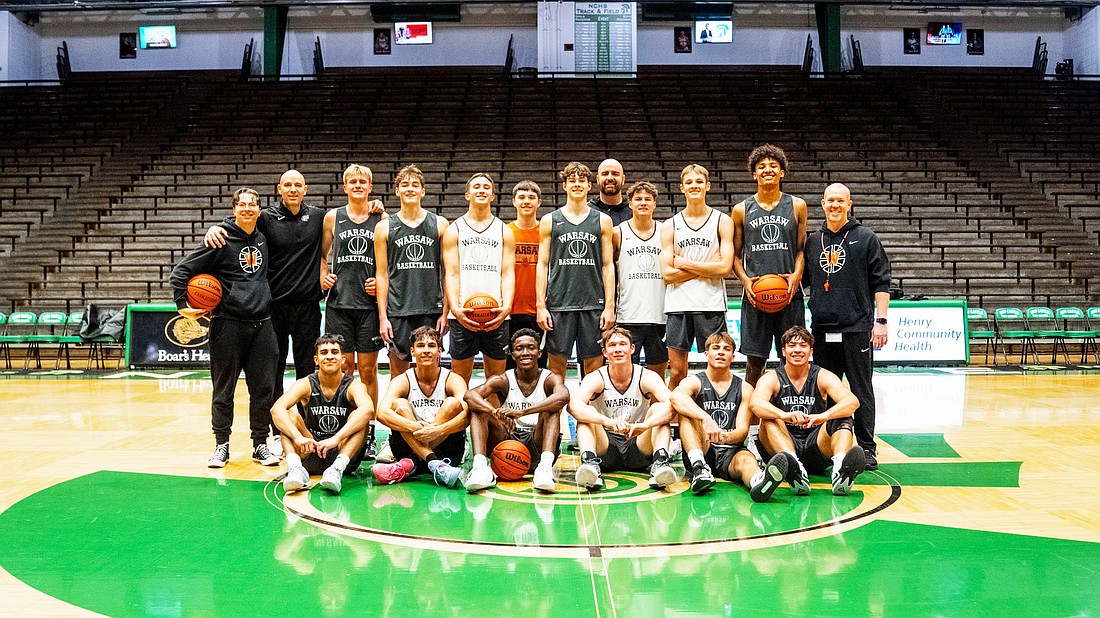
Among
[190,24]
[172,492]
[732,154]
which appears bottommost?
[172,492]

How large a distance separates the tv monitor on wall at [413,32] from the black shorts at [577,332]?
A: 15.1 metres

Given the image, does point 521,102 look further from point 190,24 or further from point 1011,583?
point 1011,583

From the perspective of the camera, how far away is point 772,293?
188 inches

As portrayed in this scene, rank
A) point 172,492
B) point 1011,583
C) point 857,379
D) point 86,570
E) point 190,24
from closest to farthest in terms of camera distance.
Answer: point 1011,583 < point 86,570 < point 172,492 < point 857,379 < point 190,24

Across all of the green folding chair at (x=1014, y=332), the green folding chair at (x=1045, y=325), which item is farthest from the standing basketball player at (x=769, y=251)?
the green folding chair at (x=1045, y=325)

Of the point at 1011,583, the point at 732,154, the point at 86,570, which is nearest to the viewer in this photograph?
the point at 1011,583

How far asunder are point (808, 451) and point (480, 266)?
7.15 feet

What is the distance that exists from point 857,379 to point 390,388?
2752 millimetres

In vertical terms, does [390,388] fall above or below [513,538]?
above

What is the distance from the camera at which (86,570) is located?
317 cm

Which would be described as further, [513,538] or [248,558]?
[513,538]

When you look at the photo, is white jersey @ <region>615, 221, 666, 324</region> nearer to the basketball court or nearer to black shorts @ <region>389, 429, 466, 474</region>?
the basketball court

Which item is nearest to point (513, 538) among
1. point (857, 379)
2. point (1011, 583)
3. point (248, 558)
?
point (248, 558)

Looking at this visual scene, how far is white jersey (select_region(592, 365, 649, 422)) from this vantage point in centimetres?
465
